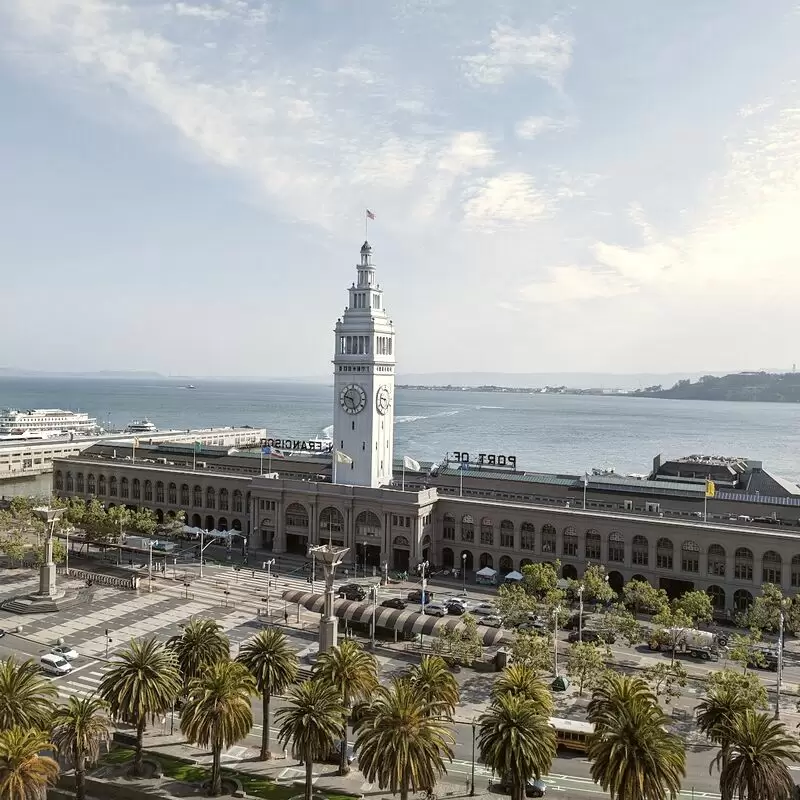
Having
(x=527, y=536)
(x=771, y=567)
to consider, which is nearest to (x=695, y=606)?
(x=771, y=567)

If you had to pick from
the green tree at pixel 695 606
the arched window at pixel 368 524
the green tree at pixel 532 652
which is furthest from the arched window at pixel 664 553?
the arched window at pixel 368 524

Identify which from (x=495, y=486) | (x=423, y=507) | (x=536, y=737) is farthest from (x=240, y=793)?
(x=495, y=486)

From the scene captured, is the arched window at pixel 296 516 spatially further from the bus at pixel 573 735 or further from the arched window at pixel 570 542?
the bus at pixel 573 735

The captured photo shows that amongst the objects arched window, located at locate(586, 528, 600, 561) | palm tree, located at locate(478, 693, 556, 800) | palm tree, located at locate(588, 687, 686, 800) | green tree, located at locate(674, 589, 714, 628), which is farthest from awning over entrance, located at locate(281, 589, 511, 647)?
palm tree, located at locate(588, 687, 686, 800)

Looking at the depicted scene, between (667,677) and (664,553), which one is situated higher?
(664,553)

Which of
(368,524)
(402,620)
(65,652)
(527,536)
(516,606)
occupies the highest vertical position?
(368,524)

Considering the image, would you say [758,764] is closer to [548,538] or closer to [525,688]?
[525,688]
